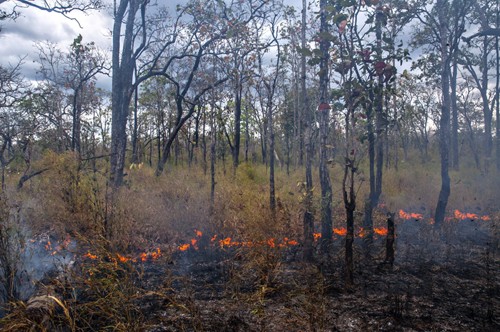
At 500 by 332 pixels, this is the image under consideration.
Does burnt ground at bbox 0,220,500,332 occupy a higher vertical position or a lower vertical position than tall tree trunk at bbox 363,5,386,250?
lower

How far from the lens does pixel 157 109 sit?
90.0 feet

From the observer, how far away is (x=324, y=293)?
17.5 ft

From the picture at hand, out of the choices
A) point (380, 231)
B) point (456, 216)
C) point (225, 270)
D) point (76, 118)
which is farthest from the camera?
point (76, 118)

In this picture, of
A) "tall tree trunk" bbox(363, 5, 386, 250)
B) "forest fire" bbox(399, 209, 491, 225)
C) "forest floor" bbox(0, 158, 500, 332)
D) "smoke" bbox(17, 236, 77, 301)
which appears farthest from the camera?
"forest fire" bbox(399, 209, 491, 225)

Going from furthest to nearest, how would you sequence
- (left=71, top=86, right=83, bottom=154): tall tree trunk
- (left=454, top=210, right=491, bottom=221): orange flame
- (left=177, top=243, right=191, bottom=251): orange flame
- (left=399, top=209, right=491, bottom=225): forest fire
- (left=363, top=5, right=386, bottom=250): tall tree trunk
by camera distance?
(left=71, top=86, right=83, bottom=154): tall tree trunk
(left=454, top=210, right=491, bottom=221): orange flame
(left=399, top=209, right=491, bottom=225): forest fire
(left=177, top=243, right=191, bottom=251): orange flame
(left=363, top=5, right=386, bottom=250): tall tree trunk

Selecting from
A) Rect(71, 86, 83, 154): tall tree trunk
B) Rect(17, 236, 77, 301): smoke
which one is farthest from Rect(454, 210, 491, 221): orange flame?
Rect(71, 86, 83, 154): tall tree trunk

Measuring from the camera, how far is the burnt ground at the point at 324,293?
4426mm

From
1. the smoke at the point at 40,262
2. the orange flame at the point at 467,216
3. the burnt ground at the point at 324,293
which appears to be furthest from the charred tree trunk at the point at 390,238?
the orange flame at the point at 467,216

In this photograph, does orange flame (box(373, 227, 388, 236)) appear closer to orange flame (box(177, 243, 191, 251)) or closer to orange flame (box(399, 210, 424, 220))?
orange flame (box(399, 210, 424, 220))

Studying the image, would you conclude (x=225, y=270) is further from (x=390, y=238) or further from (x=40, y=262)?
(x=40, y=262)

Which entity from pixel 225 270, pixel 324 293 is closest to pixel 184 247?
pixel 225 270

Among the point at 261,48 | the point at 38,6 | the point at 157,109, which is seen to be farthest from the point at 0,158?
the point at 157,109

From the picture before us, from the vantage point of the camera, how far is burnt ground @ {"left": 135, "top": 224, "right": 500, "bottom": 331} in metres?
4.43

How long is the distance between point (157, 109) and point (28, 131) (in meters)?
16.8
